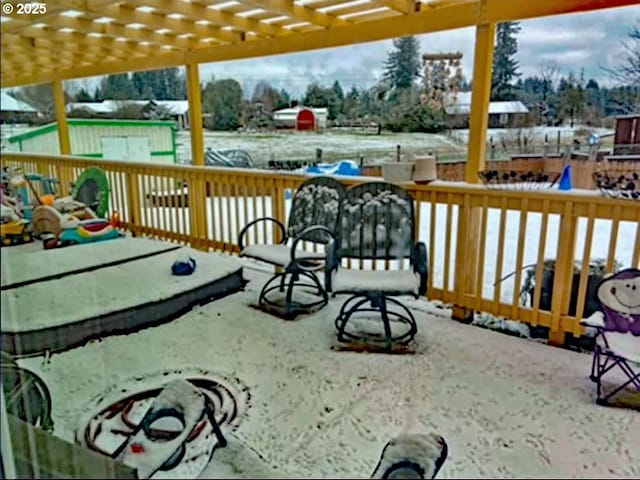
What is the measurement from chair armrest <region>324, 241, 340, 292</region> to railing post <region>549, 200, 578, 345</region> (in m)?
1.16

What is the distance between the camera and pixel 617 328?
2078mm

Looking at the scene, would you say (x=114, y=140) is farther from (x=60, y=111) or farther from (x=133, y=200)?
(x=133, y=200)

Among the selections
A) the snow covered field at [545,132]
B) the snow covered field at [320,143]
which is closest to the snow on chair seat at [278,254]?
the snow covered field at [320,143]

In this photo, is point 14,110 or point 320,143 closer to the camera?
point 14,110

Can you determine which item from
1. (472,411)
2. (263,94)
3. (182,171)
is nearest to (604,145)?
(472,411)

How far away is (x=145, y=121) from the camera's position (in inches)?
78.0

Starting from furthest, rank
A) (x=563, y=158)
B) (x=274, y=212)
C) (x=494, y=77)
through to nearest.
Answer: (x=274, y=212), (x=494, y=77), (x=563, y=158)

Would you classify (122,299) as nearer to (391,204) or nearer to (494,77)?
(391,204)

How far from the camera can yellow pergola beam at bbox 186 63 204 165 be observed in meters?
2.42

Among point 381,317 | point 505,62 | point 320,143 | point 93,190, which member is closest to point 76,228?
point 93,190

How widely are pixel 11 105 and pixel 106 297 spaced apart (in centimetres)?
169

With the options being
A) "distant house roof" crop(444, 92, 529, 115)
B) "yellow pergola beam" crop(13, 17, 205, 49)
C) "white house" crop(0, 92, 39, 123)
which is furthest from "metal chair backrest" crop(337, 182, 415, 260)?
"white house" crop(0, 92, 39, 123)

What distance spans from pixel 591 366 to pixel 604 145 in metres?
1.07

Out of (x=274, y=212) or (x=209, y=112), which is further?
(x=274, y=212)
